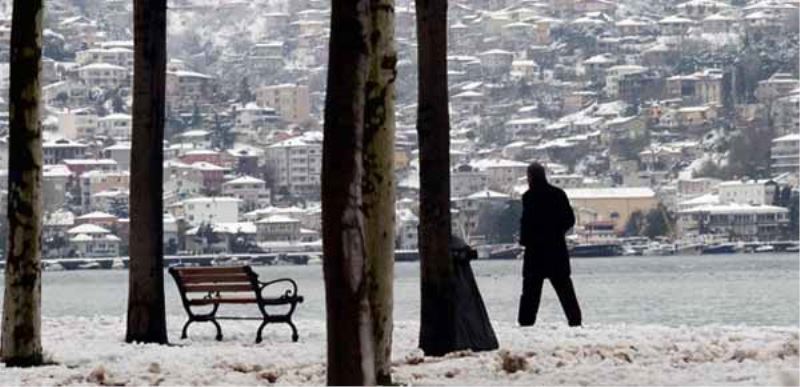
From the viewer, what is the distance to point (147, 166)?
14.7 metres

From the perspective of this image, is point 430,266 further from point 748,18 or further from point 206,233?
point 748,18

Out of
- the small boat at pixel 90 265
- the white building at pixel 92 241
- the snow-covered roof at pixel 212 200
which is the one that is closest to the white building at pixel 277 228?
the snow-covered roof at pixel 212 200

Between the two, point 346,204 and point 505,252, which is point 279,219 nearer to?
point 505,252

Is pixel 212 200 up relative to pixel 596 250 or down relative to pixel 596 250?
up

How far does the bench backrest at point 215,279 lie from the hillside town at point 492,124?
69063 millimetres

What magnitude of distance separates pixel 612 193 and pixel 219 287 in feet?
329

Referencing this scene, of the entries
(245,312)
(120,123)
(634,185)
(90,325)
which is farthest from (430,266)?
(120,123)

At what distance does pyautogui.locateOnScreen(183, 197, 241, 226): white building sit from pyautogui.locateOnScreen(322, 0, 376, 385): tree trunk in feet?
347

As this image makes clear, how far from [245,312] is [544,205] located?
837 inches

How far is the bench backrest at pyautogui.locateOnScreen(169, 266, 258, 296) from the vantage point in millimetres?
15438

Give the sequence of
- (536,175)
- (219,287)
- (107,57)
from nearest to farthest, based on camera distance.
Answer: (219,287) < (536,175) < (107,57)

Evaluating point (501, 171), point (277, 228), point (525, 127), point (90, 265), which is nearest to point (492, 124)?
point (525, 127)

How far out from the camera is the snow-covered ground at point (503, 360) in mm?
10625

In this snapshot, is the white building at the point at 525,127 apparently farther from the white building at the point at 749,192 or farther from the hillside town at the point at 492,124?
the white building at the point at 749,192
